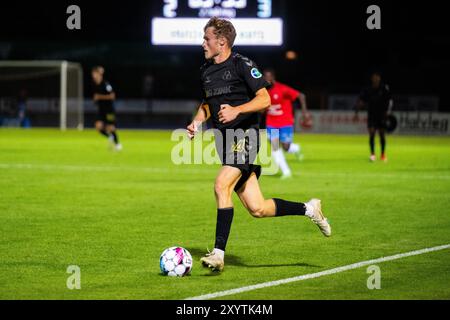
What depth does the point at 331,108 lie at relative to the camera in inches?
1853

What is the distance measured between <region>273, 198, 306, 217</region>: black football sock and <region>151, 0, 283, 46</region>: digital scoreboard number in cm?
2820

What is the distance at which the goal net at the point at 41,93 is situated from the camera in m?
Answer: 46.6

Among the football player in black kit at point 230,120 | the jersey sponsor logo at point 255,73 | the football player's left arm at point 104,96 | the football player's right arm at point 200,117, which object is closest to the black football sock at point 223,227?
the football player in black kit at point 230,120

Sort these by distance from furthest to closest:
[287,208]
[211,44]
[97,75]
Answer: [97,75], [287,208], [211,44]

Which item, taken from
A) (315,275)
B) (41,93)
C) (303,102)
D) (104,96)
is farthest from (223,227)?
(41,93)

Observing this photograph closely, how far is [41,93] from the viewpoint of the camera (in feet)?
176

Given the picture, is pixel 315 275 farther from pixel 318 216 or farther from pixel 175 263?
pixel 175 263

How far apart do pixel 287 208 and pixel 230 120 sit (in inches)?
47.4

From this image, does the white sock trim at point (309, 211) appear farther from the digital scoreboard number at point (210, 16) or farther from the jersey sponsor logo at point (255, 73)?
the digital scoreboard number at point (210, 16)

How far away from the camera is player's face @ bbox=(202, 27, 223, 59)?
8.25 metres

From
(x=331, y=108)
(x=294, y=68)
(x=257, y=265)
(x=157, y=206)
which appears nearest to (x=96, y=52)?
(x=294, y=68)

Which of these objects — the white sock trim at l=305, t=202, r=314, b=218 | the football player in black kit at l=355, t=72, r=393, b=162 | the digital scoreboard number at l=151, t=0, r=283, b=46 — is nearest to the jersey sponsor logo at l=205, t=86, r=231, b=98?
the white sock trim at l=305, t=202, r=314, b=218

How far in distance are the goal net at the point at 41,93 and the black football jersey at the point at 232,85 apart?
36727 millimetres

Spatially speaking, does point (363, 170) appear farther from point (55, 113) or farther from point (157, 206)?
point (55, 113)
